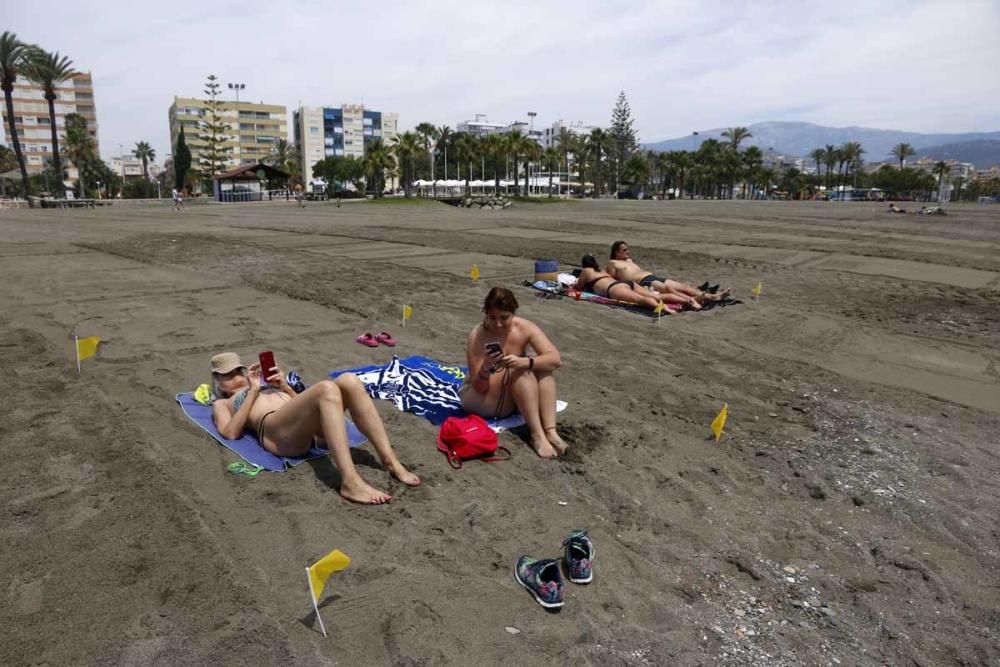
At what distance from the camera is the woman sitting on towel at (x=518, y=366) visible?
14.6ft

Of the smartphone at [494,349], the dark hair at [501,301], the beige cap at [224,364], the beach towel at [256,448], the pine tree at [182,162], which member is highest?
the pine tree at [182,162]

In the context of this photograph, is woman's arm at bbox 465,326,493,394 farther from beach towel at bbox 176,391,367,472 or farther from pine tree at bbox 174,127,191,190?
pine tree at bbox 174,127,191,190

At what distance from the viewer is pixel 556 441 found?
4531 millimetres

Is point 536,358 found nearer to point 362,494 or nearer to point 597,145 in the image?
point 362,494

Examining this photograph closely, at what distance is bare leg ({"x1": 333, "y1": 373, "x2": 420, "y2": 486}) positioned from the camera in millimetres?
3877

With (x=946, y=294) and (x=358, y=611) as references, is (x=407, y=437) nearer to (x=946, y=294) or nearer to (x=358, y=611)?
(x=358, y=611)

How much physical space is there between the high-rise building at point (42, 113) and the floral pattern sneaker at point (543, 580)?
120m

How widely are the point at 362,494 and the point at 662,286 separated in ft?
21.7

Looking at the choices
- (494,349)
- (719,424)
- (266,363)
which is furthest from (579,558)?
(266,363)

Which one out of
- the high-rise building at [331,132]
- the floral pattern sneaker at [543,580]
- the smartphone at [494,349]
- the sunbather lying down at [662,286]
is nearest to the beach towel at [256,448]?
the smartphone at [494,349]

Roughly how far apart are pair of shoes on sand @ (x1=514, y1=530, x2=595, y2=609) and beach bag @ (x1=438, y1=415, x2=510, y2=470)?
3.80 feet

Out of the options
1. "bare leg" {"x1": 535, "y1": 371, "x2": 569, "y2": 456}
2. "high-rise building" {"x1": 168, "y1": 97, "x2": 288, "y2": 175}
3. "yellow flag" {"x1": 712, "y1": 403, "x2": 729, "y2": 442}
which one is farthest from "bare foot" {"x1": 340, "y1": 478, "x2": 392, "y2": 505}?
"high-rise building" {"x1": 168, "y1": 97, "x2": 288, "y2": 175}

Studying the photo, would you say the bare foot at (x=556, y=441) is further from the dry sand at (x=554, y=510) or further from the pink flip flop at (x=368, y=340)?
the pink flip flop at (x=368, y=340)

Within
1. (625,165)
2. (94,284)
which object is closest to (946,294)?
(94,284)
